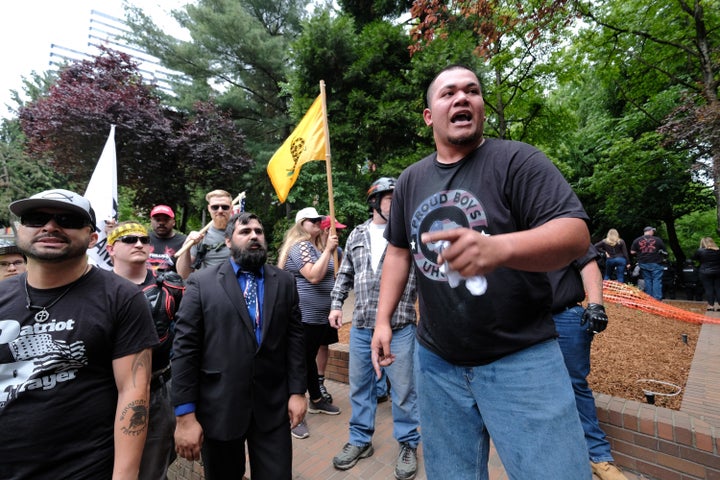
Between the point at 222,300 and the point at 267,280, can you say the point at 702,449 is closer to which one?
the point at 267,280

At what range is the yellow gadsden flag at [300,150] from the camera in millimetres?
4574

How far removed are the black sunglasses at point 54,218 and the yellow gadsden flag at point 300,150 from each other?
2.85 metres

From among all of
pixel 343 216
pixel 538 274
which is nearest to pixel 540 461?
pixel 538 274

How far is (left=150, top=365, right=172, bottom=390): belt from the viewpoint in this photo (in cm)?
227

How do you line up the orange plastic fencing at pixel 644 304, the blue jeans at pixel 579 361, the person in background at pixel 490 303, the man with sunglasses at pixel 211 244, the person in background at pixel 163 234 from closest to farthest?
the person in background at pixel 490 303 → the blue jeans at pixel 579 361 → the man with sunglasses at pixel 211 244 → the person in background at pixel 163 234 → the orange plastic fencing at pixel 644 304

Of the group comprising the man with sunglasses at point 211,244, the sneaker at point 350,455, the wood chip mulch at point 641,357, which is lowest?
the sneaker at point 350,455

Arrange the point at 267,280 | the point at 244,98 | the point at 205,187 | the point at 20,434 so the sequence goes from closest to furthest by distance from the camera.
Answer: the point at 20,434, the point at 267,280, the point at 205,187, the point at 244,98

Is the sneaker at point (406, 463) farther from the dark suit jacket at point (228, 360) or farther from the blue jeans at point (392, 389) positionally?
the dark suit jacket at point (228, 360)

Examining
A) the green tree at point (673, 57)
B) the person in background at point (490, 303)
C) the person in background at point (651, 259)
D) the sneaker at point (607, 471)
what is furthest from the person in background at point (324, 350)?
the person in background at point (651, 259)

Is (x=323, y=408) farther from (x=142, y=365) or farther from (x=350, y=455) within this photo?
(x=142, y=365)

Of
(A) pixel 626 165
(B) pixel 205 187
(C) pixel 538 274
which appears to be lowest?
(C) pixel 538 274

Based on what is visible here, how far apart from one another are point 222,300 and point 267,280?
1.08 feet

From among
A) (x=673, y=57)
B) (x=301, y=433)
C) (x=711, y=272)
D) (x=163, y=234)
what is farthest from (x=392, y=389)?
(x=673, y=57)

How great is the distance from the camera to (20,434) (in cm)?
150
